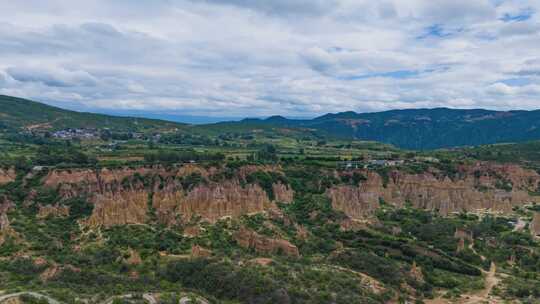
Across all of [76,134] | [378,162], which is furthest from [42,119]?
[378,162]

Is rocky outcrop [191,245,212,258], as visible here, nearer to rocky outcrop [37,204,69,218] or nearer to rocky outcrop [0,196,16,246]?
rocky outcrop [0,196,16,246]

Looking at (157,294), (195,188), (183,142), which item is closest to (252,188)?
(195,188)

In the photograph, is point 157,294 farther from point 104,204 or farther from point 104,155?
point 104,155

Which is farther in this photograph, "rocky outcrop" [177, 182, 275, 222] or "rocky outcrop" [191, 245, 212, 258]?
"rocky outcrop" [177, 182, 275, 222]

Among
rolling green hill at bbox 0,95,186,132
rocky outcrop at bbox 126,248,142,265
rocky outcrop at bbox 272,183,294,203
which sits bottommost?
rocky outcrop at bbox 126,248,142,265

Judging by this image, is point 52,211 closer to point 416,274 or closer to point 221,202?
point 221,202

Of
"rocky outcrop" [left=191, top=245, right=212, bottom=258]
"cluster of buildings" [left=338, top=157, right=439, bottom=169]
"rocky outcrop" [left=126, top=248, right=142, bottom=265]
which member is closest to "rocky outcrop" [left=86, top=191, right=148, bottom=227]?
"rocky outcrop" [left=126, top=248, right=142, bottom=265]

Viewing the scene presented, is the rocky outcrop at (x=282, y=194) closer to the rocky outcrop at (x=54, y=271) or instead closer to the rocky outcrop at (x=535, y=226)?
the rocky outcrop at (x=535, y=226)
